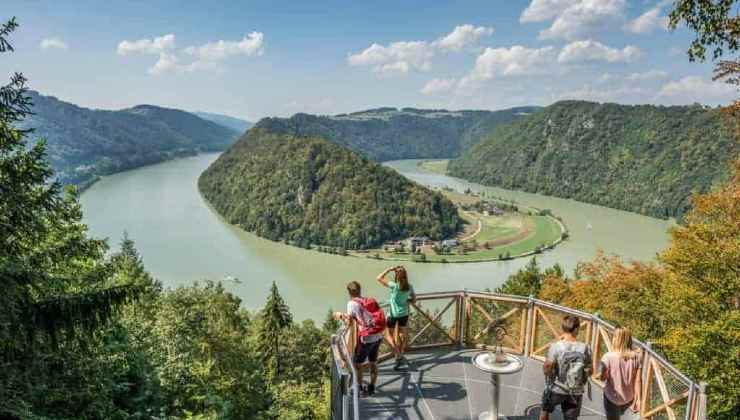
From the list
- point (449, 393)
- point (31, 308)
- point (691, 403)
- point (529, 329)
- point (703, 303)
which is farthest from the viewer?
point (703, 303)

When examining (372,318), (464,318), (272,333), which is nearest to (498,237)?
(272,333)

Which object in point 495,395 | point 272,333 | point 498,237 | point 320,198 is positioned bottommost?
point 498,237

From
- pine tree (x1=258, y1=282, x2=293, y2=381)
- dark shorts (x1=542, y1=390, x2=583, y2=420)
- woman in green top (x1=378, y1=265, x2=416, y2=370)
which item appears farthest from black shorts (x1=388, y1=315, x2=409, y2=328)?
pine tree (x1=258, y1=282, x2=293, y2=381)

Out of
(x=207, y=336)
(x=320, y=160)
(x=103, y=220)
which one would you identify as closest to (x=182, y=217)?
(x=103, y=220)

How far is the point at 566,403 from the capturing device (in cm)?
490

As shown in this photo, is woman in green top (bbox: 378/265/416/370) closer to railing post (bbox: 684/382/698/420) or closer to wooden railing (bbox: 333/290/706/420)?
wooden railing (bbox: 333/290/706/420)

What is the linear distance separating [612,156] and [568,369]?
168 meters

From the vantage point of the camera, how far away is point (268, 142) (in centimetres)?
12762

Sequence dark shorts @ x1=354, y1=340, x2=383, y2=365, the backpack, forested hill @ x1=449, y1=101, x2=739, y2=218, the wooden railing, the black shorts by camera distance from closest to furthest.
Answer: the backpack
the wooden railing
dark shorts @ x1=354, y1=340, x2=383, y2=365
the black shorts
forested hill @ x1=449, y1=101, x2=739, y2=218

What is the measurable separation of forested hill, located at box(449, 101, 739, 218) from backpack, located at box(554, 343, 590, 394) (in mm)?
118805

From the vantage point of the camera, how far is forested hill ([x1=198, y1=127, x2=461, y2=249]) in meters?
92.2

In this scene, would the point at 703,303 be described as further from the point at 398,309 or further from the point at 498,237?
the point at 498,237

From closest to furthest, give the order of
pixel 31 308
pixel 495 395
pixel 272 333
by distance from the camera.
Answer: pixel 495 395 → pixel 31 308 → pixel 272 333

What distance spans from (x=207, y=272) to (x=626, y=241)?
→ 73243 mm
